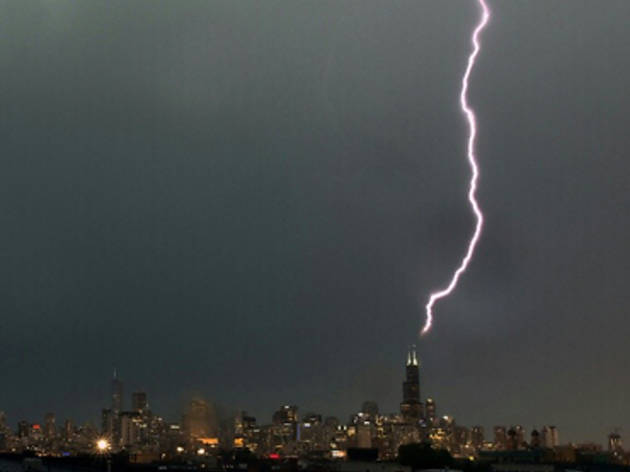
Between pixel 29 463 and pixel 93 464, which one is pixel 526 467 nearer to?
pixel 93 464

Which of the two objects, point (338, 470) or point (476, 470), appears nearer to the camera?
point (338, 470)

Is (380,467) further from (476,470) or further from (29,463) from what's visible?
(29,463)

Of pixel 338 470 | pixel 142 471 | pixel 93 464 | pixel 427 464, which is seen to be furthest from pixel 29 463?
pixel 427 464

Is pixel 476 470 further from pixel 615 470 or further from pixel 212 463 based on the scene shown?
pixel 615 470

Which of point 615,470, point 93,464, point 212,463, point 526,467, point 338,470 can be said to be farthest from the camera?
point 615,470

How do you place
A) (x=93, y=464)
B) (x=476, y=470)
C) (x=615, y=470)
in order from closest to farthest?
(x=476, y=470)
(x=93, y=464)
(x=615, y=470)

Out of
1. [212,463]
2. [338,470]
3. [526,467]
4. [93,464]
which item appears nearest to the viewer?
[338,470]

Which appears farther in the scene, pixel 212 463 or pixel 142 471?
pixel 212 463

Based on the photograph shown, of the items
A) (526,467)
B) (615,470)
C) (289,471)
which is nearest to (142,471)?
(289,471)

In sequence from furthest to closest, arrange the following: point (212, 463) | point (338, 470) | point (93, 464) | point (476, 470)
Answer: point (212, 463) < point (93, 464) < point (476, 470) < point (338, 470)
